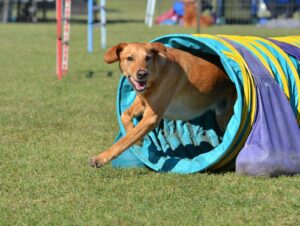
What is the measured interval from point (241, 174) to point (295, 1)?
69.2ft

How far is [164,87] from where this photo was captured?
5715 millimetres

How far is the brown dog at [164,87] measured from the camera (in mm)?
5578

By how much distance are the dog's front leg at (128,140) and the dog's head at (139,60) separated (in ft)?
0.80

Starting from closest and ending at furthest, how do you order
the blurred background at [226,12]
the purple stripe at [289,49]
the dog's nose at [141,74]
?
the dog's nose at [141,74] → the purple stripe at [289,49] → the blurred background at [226,12]

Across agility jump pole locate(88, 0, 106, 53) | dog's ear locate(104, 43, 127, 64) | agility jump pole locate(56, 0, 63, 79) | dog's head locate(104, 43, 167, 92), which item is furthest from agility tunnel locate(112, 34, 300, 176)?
agility jump pole locate(88, 0, 106, 53)

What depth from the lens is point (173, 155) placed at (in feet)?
21.5

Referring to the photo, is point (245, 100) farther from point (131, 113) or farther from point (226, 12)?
point (226, 12)

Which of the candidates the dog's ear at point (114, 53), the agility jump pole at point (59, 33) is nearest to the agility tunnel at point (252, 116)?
the dog's ear at point (114, 53)

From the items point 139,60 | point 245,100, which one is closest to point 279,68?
point 245,100

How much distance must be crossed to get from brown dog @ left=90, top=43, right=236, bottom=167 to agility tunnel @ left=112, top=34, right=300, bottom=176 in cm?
24

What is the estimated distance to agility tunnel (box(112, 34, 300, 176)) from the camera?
18.2 ft

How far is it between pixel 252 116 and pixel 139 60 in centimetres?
102

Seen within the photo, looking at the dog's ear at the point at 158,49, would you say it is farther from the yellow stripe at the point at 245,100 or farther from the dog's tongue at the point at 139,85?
the yellow stripe at the point at 245,100

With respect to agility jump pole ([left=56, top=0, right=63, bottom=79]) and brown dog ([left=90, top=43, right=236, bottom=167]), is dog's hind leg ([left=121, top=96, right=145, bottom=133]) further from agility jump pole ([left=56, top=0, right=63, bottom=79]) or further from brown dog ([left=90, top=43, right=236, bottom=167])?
agility jump pole ([left=56, top=0, right=63, bottom=79])
